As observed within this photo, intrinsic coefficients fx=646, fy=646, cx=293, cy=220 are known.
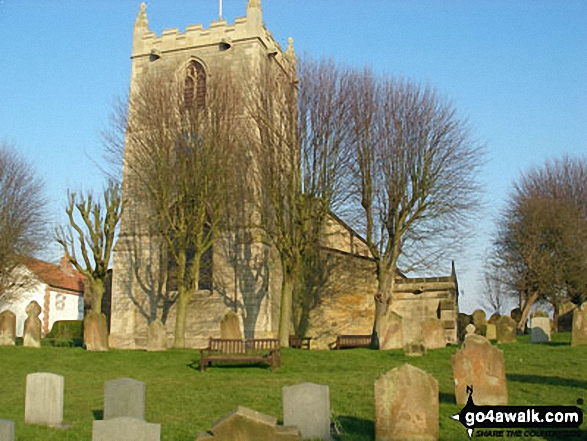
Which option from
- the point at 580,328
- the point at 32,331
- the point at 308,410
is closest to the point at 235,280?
the point at 32,331

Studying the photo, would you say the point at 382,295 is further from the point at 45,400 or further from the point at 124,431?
the point at 124,431

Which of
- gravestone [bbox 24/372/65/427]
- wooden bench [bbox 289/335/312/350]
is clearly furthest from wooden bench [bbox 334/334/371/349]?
gravestone [bbox 24/372/65/427]

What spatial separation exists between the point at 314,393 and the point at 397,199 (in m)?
16.5

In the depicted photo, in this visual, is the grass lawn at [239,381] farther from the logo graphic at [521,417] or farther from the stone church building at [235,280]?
the stone church building at [235,280]

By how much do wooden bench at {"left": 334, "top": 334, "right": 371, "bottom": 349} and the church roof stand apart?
60.7 feet

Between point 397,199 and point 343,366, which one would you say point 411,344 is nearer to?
point 343,366

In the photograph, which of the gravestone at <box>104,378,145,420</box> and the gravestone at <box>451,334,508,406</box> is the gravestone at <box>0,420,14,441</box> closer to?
the gravestone at <box>104,378,145,420</box>

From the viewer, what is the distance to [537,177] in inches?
1401

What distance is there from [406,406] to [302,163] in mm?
16994

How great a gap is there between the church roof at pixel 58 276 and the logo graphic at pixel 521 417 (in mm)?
30830

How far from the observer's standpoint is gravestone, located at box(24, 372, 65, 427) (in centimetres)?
1020

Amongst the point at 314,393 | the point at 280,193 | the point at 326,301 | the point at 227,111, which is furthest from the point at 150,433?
the point at 326,301

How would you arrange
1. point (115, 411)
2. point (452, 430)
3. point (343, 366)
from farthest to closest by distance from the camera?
point (343, 366) → point (115, 411) → point (452, 430)

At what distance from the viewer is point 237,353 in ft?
60.6
